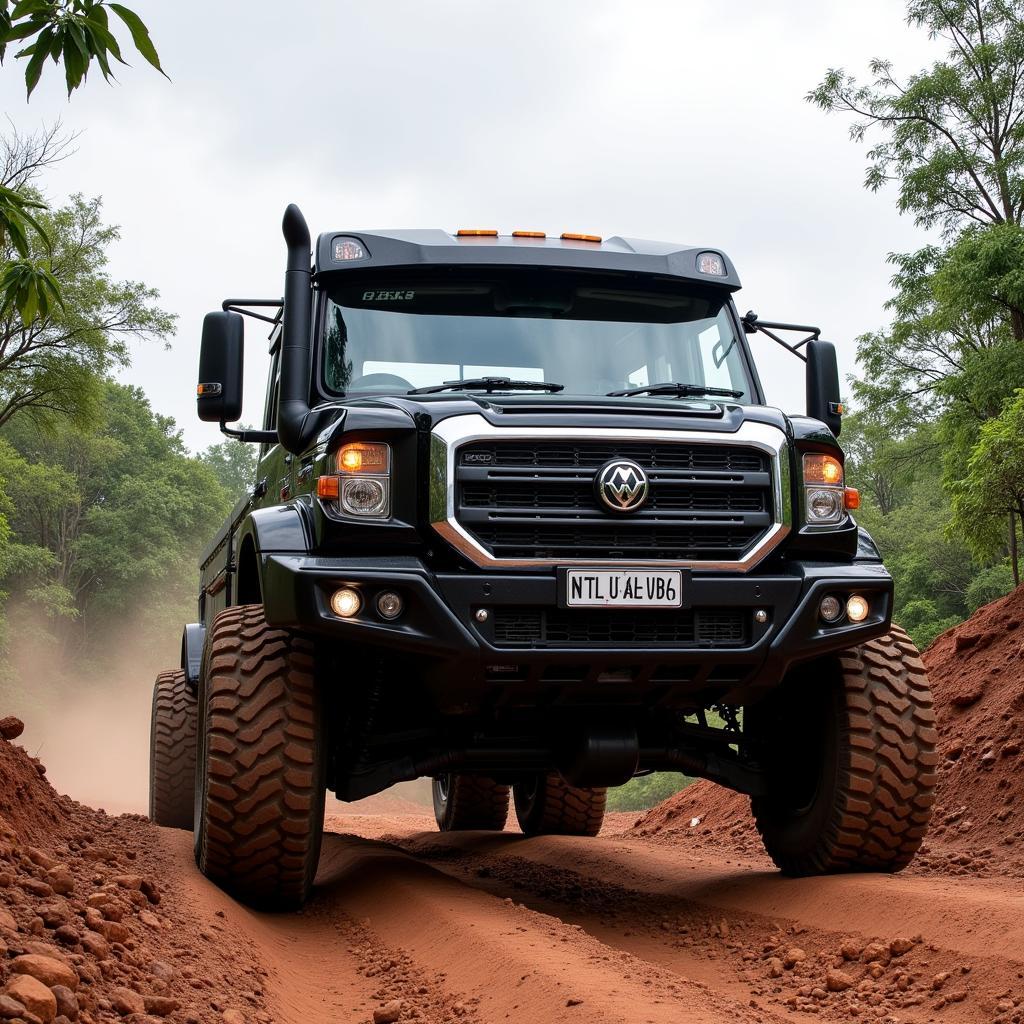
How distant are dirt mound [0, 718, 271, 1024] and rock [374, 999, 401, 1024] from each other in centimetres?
37

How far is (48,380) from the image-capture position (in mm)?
34750

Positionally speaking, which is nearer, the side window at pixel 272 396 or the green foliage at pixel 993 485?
the side window at pixel 272 396

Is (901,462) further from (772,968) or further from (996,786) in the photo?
(772,968)

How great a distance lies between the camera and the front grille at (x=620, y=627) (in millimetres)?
5508

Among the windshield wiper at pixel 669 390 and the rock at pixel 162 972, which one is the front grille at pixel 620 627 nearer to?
the windshield wiper at pixel 669 390

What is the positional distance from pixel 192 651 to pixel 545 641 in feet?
15.1

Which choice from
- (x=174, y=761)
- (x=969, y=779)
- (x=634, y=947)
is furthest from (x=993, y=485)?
(x=634, y=947)

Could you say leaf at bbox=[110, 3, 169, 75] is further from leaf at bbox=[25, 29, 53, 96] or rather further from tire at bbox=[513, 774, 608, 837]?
tire at bbox=[513, 774, 608, 837]

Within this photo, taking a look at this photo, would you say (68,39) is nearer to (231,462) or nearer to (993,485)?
(993,485)

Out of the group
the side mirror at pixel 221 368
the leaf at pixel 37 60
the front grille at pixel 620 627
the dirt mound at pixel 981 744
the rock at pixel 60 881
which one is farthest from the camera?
the dirt mound at pixel 981 744

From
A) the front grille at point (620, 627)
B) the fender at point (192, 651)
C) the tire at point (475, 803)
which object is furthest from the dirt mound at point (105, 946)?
the tire at point (475, 803)

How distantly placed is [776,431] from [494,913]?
243cm

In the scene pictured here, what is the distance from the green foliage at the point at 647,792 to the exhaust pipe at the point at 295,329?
38.4 m

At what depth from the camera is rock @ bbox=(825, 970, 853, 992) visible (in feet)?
15.7
